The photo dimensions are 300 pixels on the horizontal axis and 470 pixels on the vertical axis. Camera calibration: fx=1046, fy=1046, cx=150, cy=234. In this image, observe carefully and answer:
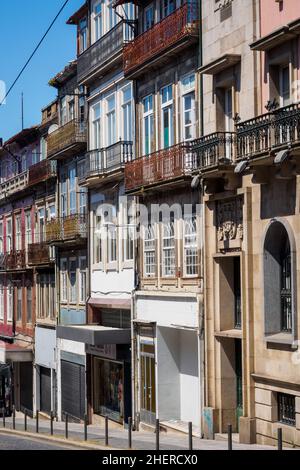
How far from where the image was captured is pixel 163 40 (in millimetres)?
28844

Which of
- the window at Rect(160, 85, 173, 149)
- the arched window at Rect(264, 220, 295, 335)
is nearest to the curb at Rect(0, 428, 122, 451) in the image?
the arched window at Rect(264, 220, 295, 335)

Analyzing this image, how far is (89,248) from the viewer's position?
1459 inches

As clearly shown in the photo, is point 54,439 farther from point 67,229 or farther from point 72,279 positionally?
point 72,279

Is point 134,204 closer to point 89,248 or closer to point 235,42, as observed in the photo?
point 89,248

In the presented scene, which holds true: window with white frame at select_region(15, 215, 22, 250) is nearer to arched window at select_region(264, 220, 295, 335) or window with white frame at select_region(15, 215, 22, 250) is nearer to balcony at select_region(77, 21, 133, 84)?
balcony at select_region(77, 21, 133, 84)

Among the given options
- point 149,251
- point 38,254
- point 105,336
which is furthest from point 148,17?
point 38,254

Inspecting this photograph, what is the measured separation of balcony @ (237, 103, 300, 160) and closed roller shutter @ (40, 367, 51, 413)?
72.1 feet

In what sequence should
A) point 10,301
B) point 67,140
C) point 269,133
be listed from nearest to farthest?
point 269,133 → point 67,140 → point 10,301

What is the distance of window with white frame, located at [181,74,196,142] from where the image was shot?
Answer: 91.2 feet

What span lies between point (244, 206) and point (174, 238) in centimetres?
529

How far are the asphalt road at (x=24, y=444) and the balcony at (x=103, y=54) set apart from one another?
12427 millimetres

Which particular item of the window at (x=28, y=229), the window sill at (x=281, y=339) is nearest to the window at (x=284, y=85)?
the window sill at (x=281, y=339)

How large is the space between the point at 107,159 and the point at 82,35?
6.72 m
